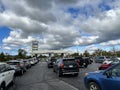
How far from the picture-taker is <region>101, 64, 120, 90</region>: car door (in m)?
6.62

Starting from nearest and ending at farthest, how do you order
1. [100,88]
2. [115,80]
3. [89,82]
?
1. [115,80]
2. [100,88]
3. [89,82]

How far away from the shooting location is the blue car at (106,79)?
6.70 meters

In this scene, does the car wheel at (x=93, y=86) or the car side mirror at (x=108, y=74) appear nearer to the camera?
the car side mirror at (x=108, y=74)

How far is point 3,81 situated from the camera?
360 inches

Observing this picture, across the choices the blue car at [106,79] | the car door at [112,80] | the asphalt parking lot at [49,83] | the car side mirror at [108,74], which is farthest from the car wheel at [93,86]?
the asphalt parking lot at [49,83]

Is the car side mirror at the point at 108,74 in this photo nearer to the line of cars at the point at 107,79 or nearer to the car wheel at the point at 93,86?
the line of cars at the point at 107,79

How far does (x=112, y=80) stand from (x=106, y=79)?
35 cm

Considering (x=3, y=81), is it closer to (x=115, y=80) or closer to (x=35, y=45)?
(x=115, y=80)

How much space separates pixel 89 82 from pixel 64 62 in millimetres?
9647

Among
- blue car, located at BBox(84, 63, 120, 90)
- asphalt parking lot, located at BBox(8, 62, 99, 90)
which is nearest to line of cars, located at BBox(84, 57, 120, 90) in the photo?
blue car, located at BBox(84, 63, 120, 90)

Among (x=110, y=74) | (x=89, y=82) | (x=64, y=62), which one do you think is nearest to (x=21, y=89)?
(x=89, y=82)

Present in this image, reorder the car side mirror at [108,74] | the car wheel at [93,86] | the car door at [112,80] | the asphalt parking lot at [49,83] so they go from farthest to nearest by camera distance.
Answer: the asphalt parking lot at [49,83] → the car wheel at [93,86] → the car side mirror at [108,74] → the car door at [112,80]

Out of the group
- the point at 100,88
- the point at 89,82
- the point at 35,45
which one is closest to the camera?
the point at 100,88

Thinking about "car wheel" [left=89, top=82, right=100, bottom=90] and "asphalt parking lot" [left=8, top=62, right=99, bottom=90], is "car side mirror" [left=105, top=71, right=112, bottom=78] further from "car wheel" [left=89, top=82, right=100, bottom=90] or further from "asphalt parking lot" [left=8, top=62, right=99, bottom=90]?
"asphalt parking lot" [left=8, top=62, right=99, bottom=90]
